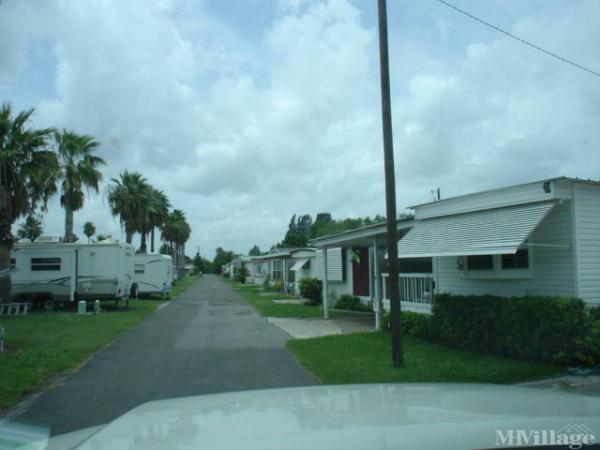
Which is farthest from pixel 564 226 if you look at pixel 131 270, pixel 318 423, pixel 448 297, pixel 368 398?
pixel 131 270

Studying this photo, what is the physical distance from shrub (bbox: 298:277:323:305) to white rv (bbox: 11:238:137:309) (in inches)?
353

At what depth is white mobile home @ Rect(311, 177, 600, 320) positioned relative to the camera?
1029 centimetres

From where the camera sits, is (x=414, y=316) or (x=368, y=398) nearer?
(x=368, y=398)

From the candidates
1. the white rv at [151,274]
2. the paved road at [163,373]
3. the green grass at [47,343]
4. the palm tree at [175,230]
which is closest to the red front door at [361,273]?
the paved road at [163,373]

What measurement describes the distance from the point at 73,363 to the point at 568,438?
34.6 feet

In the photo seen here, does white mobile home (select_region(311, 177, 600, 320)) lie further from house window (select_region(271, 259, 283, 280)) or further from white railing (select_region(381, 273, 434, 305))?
house window (select_region(271, 259, 283, 280))

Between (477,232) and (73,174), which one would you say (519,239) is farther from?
(73,174)

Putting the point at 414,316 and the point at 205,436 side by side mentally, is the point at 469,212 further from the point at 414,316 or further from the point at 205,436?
the point at 205,436

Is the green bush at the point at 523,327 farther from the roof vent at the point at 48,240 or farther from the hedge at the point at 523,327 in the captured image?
the roof vent at the point at 48,240

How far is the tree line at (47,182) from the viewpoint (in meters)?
19.4

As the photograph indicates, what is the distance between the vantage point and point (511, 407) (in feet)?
9.29

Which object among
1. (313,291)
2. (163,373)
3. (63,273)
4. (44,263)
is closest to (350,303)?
(313,291)

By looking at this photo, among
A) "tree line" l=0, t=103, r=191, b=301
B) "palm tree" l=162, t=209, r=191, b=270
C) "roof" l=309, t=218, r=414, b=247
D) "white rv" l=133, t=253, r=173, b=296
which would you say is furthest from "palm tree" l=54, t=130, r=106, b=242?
"palm tree" l=162, t=209, r=191, b=270

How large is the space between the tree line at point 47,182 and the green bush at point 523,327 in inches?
474
